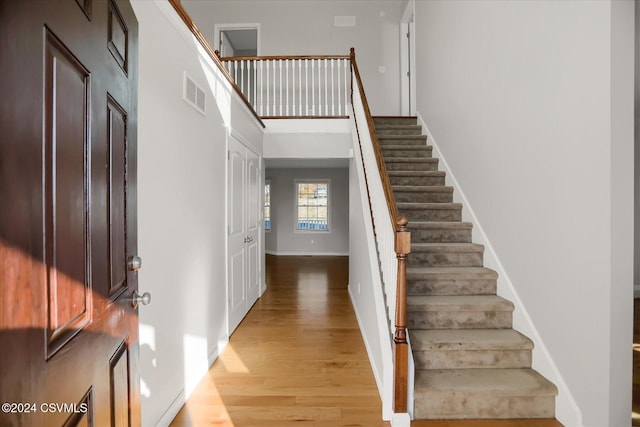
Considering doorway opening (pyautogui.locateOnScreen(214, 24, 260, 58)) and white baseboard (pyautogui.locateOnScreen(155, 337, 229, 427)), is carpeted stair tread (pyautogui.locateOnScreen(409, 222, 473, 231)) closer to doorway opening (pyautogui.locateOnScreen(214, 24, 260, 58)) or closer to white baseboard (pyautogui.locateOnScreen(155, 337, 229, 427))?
white baseboard (pyautogui.locateOnScreen(155, 337, 229, 427))

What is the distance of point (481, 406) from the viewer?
2.11 meters

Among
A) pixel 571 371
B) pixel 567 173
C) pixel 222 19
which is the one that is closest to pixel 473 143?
pixel 567 173

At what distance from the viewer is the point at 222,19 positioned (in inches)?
274

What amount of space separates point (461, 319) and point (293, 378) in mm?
1398

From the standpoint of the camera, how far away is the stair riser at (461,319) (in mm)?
2564

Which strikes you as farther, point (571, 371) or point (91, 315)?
point (571, 371)

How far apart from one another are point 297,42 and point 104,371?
722cm

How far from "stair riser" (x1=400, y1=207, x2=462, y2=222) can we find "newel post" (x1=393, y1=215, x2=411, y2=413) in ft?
5.07

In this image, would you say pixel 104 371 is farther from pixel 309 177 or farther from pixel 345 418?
pixel 309 177

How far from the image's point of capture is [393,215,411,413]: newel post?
6.72 feet

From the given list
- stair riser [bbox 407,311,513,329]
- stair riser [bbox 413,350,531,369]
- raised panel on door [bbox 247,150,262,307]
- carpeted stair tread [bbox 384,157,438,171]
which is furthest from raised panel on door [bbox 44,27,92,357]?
carpeted stair tread [bbox 384,157,438,171]

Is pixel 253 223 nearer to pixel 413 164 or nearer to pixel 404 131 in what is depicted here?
pixel 413 164

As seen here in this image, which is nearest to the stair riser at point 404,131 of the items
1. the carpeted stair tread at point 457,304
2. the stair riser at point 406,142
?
the stair riser at point 406,142

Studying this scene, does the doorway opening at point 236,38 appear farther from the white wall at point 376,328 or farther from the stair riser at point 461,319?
the stair riser at point 461,319
